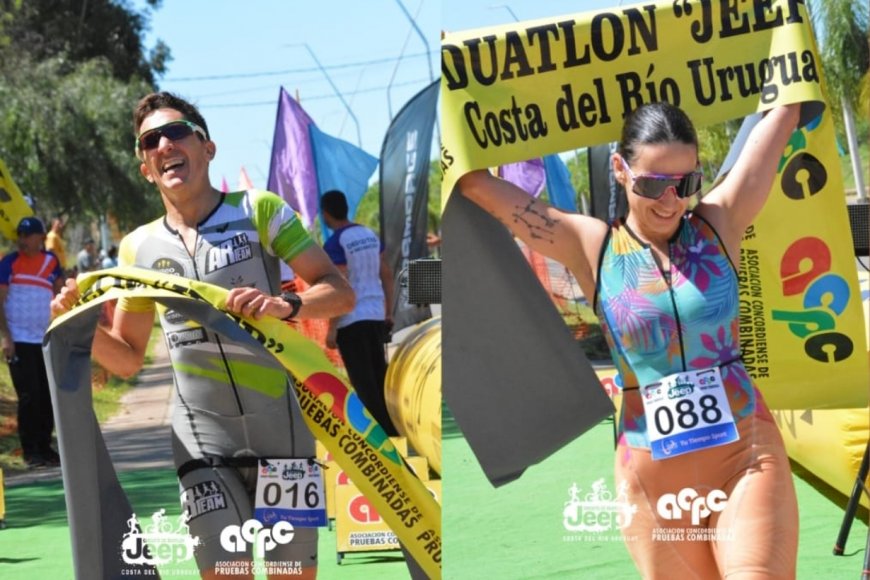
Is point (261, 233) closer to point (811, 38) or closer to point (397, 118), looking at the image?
point (811, 38)

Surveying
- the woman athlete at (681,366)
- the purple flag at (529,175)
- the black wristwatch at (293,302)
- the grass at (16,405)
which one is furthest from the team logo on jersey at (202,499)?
the grass at (16,405)

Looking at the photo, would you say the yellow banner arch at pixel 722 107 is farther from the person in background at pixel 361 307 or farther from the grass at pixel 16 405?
the grass at pixel 16 405

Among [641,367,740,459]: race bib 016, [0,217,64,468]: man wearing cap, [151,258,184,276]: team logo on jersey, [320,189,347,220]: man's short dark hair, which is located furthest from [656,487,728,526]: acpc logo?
[0,217,64,468]: man wearing cap

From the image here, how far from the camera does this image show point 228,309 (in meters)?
4.05

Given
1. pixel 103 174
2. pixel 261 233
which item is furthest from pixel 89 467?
pixel 103 174

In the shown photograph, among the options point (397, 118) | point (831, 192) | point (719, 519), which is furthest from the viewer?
point (397, 118)

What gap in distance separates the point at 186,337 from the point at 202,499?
50cm

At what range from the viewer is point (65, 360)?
434 cm

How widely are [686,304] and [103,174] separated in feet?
57.5

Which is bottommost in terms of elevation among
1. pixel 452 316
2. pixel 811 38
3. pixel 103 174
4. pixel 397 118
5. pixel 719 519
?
pixel 719 519

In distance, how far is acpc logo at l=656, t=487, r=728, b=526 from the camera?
359cm

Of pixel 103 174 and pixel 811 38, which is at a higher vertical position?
pixel 103 174

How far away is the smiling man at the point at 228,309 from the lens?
3996 mm

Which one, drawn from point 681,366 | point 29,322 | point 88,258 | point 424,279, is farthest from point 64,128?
point 681,366
